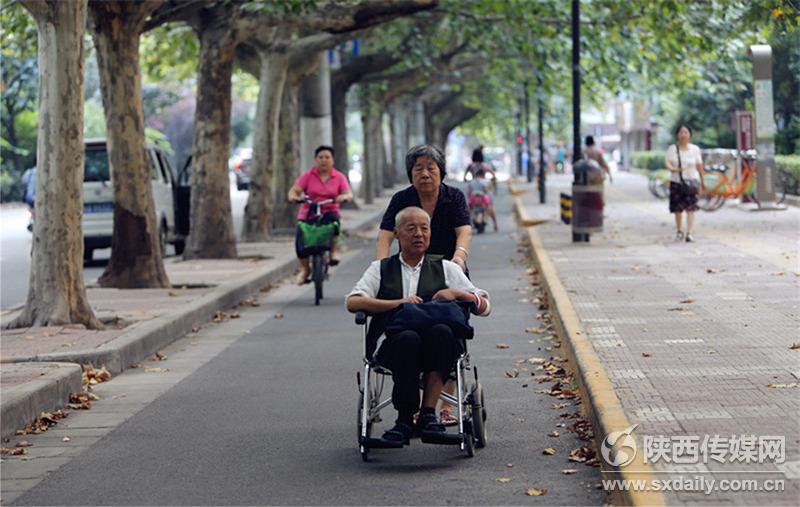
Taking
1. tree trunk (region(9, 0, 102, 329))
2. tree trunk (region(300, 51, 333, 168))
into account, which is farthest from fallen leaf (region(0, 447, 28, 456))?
tree trunk (region(300, 51, 333, 168))

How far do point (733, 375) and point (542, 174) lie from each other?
31474 mm

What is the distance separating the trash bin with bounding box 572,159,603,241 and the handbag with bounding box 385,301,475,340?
1501 centimetres

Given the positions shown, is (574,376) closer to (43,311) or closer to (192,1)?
(43,311)

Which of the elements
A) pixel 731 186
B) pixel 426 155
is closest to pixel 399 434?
pixel 426 155

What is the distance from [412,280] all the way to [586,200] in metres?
15.2

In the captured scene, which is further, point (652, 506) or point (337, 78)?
point (337, 78)

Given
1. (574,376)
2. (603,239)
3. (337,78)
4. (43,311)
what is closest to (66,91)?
(43,311)

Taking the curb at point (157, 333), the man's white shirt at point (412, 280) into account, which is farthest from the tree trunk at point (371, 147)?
the man's white shirt at point (412, 280)

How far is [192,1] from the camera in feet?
63.2

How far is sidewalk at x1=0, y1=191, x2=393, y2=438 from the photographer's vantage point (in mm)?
9828

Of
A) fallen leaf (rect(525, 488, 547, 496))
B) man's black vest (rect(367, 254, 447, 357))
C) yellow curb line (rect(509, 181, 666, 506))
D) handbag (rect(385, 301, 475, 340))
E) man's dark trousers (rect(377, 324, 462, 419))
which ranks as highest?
man's black vest (rect(367, 254, 447, 357))

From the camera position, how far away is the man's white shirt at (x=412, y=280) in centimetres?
801

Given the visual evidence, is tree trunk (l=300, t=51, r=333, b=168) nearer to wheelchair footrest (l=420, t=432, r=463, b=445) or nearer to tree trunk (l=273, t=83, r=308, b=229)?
tree trunk (l=273, t=83, r=308, b=229)

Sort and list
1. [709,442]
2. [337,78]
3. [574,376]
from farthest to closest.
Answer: [337,78] < [574,376] < [709,442]
